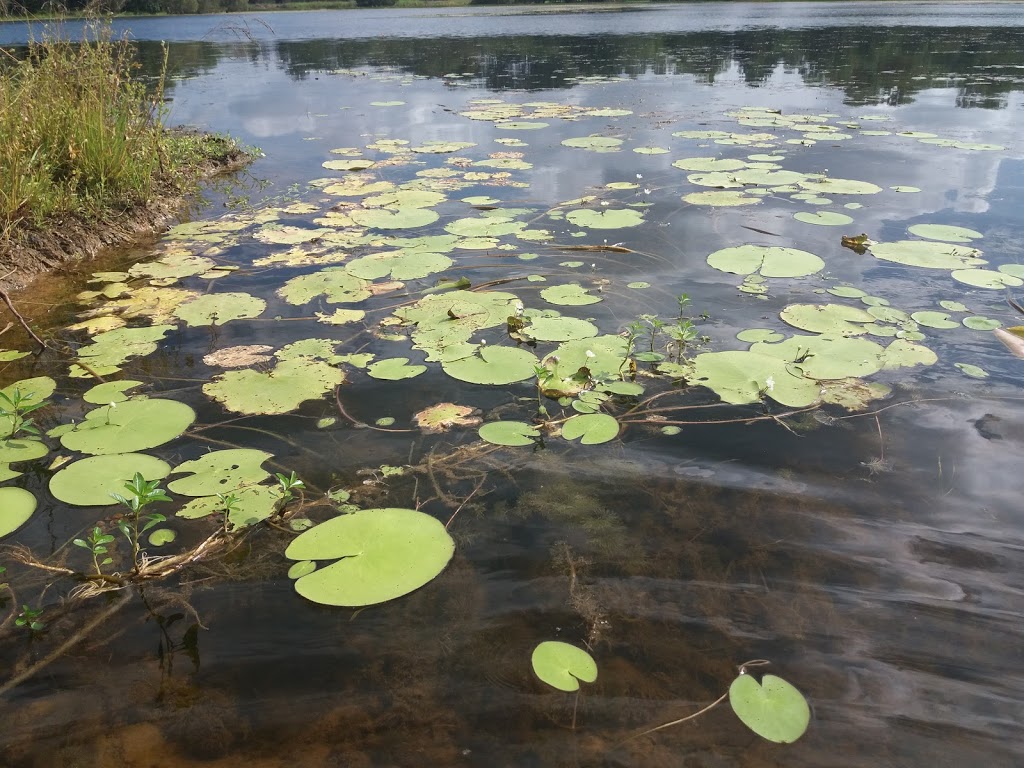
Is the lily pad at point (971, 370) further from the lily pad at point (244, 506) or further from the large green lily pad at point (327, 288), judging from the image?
the large green lily pad at point (327, 288)

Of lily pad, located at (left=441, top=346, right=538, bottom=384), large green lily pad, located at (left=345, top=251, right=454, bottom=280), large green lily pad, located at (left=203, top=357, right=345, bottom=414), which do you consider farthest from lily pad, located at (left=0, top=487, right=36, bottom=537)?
large green lily pad, located at (left=345, top=251, right=454, bottom=280)

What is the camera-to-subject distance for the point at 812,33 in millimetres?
19609

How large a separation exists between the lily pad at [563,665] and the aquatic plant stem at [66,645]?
1.03 metres

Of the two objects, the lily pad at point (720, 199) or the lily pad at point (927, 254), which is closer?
the lily pad at point (927, 254)

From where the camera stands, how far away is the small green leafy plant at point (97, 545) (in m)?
1.59

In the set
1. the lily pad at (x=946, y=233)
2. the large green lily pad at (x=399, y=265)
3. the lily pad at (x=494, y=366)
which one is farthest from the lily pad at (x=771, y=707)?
the lily pad at (x=946, y=233)

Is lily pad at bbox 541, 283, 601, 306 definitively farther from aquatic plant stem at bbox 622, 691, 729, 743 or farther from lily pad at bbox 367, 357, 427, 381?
aquatic plant stem at bbox 622, 691, 729, 743

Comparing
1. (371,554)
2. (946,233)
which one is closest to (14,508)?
(371,554)

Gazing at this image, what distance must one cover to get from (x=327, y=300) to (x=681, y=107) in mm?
7366

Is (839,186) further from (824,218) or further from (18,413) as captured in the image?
(18,413)

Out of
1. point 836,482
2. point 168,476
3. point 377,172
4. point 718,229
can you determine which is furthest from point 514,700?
point 377,172

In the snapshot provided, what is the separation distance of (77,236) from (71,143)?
23.1 inches

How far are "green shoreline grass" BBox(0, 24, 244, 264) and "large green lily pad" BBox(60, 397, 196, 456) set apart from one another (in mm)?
1948

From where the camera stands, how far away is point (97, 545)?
5.45 feet
